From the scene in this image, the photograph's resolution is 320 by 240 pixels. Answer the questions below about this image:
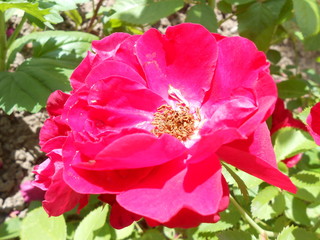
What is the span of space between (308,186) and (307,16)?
16.2 inches

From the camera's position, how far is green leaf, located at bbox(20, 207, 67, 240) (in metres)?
0.99

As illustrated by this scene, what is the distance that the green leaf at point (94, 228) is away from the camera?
1.03 meters

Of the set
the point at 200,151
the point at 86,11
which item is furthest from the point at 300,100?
the point at 200,151

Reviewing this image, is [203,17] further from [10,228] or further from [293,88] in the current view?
[10,228]

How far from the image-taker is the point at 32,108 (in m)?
1.14

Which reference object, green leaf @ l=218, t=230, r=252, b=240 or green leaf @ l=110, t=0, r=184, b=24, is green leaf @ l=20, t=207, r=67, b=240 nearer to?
green leaf @ l=218, t=230, r=252, b=240

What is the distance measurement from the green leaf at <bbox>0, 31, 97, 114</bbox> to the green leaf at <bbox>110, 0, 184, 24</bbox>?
0.24 m

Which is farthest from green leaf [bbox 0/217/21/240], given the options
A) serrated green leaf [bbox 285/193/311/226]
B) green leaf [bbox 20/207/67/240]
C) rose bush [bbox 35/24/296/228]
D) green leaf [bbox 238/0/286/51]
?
green leaf [bbox 238/0/286/51]

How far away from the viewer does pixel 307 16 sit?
1.01m

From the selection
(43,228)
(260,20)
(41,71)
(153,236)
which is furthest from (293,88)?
(43,228)

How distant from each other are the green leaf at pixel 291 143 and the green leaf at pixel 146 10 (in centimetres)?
44

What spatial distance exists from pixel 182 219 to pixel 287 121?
2.57 feet

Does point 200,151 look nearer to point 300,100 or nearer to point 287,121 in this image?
point 287,121

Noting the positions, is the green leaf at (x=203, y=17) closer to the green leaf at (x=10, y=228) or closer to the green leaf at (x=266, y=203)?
the green leaf at (x=266, y=203)
